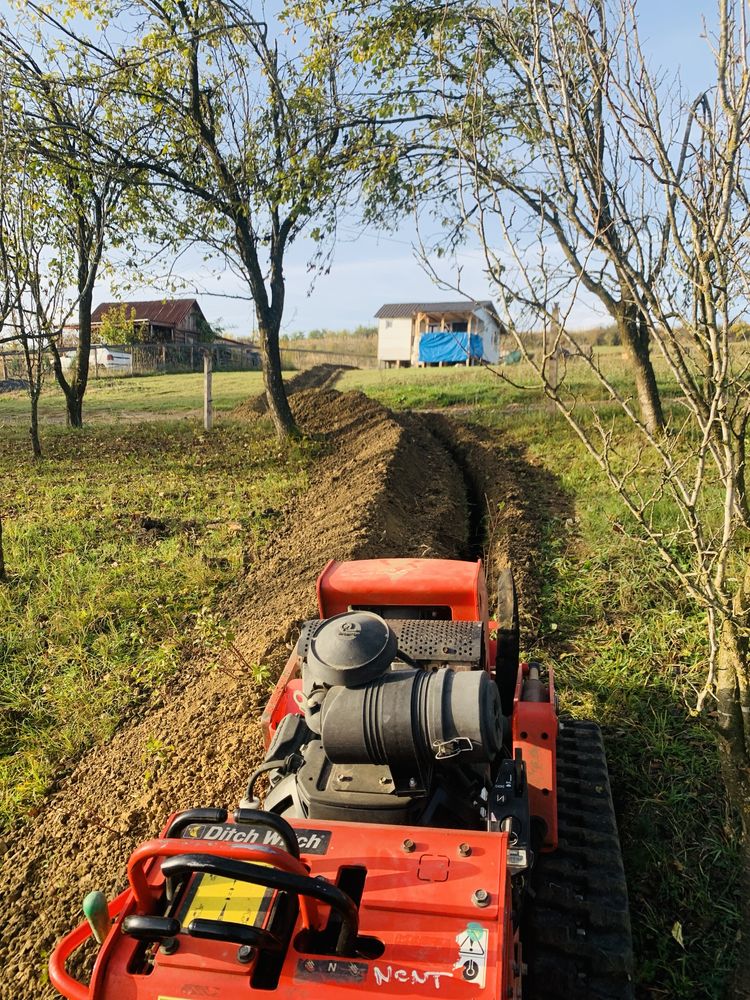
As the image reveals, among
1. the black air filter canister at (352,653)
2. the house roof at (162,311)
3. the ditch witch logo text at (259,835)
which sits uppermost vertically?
the house roof at (162,311)

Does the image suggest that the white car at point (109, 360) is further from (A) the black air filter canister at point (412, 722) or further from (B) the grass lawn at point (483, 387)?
(A) the black air filter canister at point (412, 722)

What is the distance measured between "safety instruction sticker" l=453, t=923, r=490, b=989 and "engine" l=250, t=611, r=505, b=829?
51cm

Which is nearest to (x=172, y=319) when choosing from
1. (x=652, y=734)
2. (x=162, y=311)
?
(x=162, y=311)

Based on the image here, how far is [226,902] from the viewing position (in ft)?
6.77

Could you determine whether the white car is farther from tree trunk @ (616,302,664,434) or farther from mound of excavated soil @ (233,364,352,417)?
tree trunk @ (616,302,664,434)

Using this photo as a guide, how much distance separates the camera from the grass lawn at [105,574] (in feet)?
16.2

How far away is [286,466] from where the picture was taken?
10.7 metres

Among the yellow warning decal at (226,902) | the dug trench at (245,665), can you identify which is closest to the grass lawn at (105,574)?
the dug trench at (245,665)

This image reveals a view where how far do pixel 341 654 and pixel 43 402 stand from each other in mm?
21103

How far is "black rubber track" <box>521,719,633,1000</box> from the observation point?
2.40 metres

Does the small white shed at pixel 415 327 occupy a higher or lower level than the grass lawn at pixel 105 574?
higher

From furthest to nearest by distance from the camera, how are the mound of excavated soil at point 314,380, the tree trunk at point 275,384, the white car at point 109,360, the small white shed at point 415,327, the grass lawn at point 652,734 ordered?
1. the small white shed at point 415,327
2. the white car at point 109,360
3. the mound of excavated soil at point 314,380
4. the tree trunk at point 275,384
5. the grass lawn at point 652,734

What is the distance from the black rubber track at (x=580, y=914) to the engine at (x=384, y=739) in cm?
37

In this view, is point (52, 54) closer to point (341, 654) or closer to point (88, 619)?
point (88, 619)
